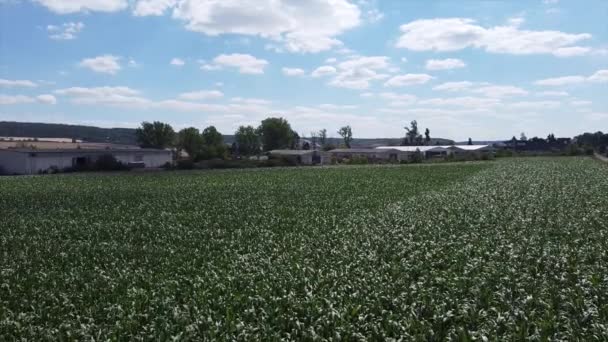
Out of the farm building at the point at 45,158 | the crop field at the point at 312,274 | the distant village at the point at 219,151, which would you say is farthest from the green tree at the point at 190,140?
the crop field at the point at 312,274

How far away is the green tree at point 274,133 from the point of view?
16050cm

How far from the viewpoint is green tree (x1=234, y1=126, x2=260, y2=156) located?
147887mm

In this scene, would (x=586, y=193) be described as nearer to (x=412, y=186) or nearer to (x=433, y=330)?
(x=412, y=186)

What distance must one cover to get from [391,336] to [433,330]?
25.0 inches

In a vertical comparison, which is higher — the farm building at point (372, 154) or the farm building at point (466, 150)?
the farm building at point (466, 150)

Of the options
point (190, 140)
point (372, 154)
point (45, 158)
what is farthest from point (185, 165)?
point (190, 140)

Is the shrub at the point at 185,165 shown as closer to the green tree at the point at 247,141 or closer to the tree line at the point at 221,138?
the tree line at the point at 221,138

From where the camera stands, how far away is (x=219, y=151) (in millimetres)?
110062

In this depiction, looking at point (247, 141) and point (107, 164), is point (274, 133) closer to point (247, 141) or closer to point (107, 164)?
point (247, 141)

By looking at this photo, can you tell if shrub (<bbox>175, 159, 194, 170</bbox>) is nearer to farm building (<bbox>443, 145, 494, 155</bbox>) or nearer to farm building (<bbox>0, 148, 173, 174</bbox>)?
farm building (<bbox>0, 148, 173, 174</bbox>)

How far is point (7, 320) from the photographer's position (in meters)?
9.04

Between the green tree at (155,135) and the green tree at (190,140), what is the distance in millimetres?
8950

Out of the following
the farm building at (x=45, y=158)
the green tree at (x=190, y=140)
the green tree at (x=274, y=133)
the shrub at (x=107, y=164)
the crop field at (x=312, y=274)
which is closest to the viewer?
the crop field at (x=312, y=274)

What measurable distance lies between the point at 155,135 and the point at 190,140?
16.2m
